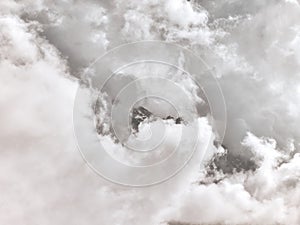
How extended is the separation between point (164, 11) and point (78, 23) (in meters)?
4.98

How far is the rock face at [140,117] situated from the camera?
70.2 ft

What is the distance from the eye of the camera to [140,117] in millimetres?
21750

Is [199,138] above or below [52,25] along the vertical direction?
below

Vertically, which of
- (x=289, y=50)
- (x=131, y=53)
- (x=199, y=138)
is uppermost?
(x=289, y=50)

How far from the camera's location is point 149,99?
21.4m

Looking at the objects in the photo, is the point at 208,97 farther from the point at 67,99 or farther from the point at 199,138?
the point at 67,99

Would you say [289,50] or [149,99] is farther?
[289,50]

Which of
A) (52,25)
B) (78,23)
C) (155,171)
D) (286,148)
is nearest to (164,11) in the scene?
(78,23)

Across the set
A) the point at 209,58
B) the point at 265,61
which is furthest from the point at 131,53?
the point at 265,61

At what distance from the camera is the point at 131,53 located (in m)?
22.5

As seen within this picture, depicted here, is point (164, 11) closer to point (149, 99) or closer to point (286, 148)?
point (149, 99)

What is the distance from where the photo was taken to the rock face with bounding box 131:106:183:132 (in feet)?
70.2

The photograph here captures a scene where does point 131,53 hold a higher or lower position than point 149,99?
higher

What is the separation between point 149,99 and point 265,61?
7713 millimetres
